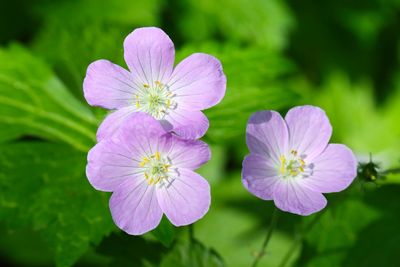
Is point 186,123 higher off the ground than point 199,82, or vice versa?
point 199,82

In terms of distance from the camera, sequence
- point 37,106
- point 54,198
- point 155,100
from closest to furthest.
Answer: point 155,100 → point 54,198 → point 37,106

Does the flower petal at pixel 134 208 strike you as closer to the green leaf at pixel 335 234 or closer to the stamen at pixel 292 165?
the stamen at pixel 292 165

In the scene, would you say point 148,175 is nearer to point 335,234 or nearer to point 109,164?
point 109,164

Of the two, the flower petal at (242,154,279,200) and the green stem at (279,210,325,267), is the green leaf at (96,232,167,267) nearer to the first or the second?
the green stem at (279,210,325,267)

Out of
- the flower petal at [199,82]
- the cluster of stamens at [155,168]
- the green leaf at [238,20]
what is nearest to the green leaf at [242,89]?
the flower petal at [199,82]

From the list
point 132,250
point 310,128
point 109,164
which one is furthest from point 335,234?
point 109,164

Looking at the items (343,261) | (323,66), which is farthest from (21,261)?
(323,66)
